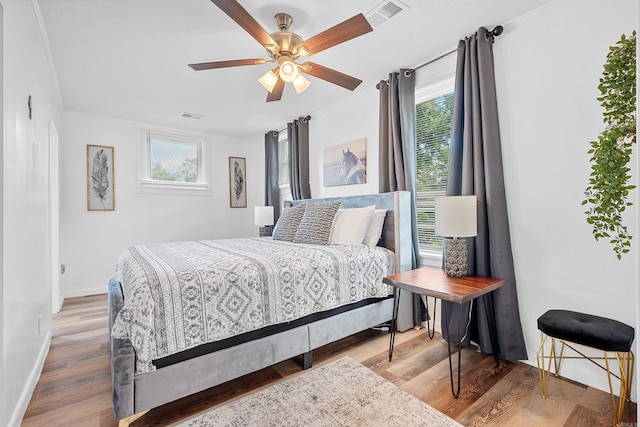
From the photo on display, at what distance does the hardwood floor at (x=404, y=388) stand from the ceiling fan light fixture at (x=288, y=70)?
209cm

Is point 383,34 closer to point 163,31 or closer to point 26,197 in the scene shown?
point 163,31

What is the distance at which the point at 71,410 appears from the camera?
1.69 m

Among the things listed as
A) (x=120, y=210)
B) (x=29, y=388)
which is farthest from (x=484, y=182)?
(x=120, y=210)

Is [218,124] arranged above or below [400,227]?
above

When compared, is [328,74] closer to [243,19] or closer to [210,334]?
[243,19]

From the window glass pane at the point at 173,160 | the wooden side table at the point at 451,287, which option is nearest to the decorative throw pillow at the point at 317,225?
the wooden side table at the point at 451,287

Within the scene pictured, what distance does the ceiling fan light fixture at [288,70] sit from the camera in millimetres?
2076

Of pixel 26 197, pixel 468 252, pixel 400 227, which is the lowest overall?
pixel 468 252

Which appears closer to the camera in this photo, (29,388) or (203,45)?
(29,388)

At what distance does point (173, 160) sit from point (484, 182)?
14.8 ft

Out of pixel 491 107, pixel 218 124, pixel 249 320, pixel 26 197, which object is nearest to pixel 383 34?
pixel 491 107

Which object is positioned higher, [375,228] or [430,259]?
[375,228]

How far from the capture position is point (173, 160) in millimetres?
4844

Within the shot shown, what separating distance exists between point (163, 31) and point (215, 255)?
1.74 metres
